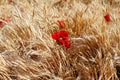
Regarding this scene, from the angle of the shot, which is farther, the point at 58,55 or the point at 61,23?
the point at 61,23

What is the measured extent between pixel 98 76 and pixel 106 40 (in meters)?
0.34

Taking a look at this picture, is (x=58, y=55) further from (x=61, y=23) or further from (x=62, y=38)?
(x=61, y=23)

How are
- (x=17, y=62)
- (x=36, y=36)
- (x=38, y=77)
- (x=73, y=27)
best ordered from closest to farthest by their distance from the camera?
(x=38, y=77) → (x=17, y=62) → (x=36, y=36) → (x=73, y=27)

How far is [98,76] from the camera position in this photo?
7.16ft

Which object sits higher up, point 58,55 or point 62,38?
point 62,38

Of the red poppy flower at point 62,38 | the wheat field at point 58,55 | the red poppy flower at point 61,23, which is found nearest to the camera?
the wheat field at point 58,55

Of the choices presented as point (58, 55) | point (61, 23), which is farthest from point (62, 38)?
point (61, 23)

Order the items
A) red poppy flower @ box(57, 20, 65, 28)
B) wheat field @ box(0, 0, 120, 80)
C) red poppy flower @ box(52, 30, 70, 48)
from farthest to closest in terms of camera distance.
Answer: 1. red poppy flower @ box(57, 20, 65, 28)
2. red poppy flower @ box(52, 30, 70, 48)
3. wheat field @ box(0, 0, 120, 80)

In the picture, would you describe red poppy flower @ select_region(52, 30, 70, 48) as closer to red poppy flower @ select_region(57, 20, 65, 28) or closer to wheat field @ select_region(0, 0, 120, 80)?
wheat field @ select_region(0, 0, 120, 80)

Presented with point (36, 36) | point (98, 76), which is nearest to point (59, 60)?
point (98, 76)

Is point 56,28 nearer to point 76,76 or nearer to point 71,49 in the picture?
point 71,49

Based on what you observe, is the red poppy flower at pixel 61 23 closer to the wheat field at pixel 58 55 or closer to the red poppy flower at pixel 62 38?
the wheat field at pixel 58 55

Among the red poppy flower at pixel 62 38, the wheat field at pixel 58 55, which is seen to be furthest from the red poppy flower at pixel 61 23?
the red poppy flower at pixel 62 38

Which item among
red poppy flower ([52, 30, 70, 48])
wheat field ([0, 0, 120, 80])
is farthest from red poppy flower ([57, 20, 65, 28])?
red poppy flower ([52, 30, 70, 48])
